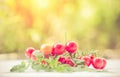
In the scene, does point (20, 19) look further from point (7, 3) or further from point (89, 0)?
point (89, 0)

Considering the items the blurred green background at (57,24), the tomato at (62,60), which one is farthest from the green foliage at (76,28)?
the tomato at (62,60)

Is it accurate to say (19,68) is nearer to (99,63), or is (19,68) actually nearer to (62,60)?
(62,60)

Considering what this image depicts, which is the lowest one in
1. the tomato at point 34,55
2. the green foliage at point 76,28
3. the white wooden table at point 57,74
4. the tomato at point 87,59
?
the white wooden table at point 57,74

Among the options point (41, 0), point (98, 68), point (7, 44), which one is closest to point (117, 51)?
point (98, 68)

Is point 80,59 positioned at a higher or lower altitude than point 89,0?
lower

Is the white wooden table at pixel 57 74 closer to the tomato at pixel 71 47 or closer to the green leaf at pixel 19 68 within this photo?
the green leaf at pixel 19 68

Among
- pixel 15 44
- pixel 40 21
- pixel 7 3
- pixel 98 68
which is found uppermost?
pixel 7 3

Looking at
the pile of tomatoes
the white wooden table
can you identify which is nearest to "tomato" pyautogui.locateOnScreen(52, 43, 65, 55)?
the pile of tomatoes
